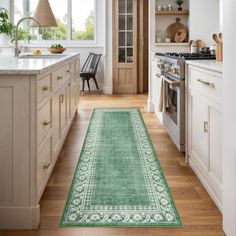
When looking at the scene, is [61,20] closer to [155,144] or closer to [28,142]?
[155,144]

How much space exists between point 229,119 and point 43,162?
1.13 meters

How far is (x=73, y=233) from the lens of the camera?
1.95m

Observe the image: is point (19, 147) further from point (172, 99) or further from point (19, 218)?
point (172, 99)

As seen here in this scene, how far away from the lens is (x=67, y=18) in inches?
350

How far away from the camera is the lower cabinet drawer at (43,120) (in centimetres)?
215

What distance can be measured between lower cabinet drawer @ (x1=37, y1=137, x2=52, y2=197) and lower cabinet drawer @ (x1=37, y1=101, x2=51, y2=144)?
0.23 ft

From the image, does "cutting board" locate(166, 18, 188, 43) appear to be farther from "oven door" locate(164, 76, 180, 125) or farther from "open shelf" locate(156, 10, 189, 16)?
"oven door" locate(164, 76, 180, 125)

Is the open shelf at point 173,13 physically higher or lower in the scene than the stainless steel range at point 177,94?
higher

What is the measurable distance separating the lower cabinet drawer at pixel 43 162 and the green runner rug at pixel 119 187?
0.21 metres

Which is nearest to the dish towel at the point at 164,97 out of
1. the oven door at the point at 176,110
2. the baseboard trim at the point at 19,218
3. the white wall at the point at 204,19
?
the oven door at the point at 176,110

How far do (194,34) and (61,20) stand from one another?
→ 4.74 m

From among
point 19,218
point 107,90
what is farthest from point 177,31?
point 19,218

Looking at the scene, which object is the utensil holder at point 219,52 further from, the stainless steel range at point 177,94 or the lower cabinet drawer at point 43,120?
the lower cabinet drawer at point 43,120

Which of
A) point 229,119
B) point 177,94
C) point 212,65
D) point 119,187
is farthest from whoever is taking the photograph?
point 177,94
